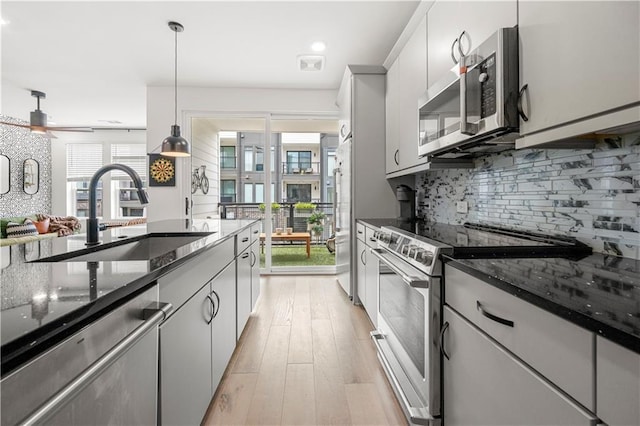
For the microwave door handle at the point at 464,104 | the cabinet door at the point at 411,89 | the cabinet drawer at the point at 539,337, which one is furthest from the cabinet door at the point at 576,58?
the cabinet door at the point at 411,89

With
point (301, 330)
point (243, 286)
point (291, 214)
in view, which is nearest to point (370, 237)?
point (301, 330)

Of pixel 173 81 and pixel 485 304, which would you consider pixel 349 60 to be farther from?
pixel 485 304

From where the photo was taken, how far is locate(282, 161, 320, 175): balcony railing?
8359 mm

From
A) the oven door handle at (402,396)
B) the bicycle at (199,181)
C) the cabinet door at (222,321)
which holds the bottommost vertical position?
the oven door handle at (402,396)

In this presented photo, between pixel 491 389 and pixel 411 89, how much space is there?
6.82 ft

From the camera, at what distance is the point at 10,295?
60 centimetres

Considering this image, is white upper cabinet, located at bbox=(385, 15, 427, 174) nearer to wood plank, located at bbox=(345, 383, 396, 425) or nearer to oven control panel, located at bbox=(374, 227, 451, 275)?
oven control panel, located at bbox=(374, 227, 451, 275)

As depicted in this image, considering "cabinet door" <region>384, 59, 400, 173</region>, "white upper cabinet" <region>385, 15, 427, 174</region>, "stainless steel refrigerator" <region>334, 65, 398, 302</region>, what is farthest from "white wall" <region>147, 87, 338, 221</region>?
"white upper cabinet" <region>385, 15, 427, 174</region>

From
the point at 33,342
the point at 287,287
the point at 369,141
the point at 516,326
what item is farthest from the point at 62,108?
the point at 516,326

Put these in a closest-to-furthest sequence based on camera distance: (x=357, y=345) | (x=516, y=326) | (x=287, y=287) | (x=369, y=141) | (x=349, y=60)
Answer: (x=516, y=326)
(x=357, y=345)
(x=369, y=141)
(x=349, y=60)
(x=287, y=287)

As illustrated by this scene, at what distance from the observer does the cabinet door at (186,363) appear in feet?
3.28

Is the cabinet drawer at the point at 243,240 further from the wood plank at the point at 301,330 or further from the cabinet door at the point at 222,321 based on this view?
the wood plank at the point at 301,330

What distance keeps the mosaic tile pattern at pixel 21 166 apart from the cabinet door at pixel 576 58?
26.1 feet

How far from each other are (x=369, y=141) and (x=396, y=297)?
1.88 meters
